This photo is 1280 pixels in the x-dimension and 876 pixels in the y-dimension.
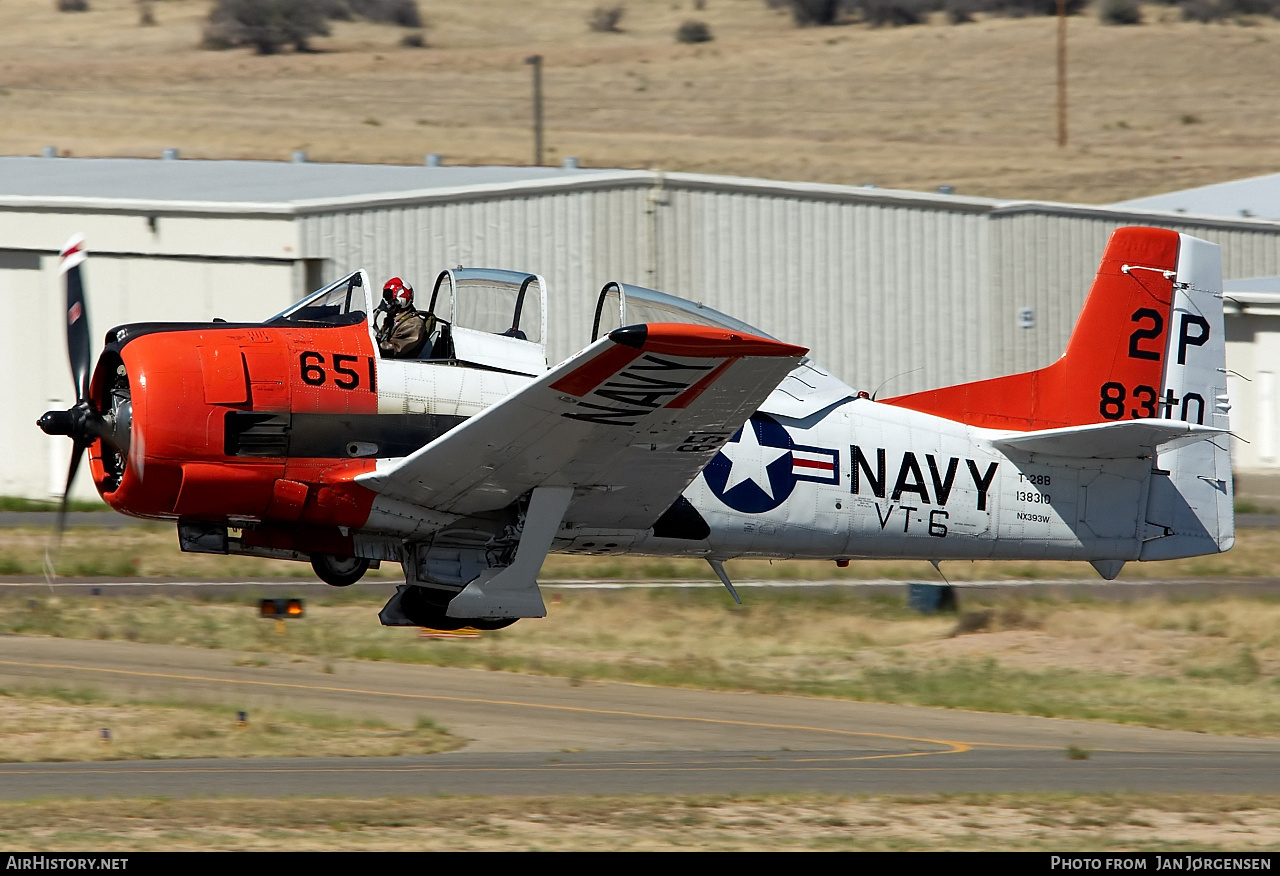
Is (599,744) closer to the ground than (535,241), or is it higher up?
closer to the ground

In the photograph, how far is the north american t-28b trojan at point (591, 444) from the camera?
35.4 feet

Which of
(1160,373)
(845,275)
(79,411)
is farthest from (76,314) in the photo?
(845,275)

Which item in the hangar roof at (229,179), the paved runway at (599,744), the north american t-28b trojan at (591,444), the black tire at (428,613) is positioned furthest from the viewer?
the hangar roof at (229,179)

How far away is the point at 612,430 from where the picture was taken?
427 inches

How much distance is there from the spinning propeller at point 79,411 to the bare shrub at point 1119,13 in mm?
82201

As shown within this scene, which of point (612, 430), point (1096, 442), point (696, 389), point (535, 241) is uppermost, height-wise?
point (696, 389)

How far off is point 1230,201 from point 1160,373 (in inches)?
1341

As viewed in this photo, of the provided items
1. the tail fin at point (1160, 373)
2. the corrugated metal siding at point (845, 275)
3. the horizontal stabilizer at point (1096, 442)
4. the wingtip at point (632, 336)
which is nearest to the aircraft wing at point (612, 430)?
the wingtip at point (632, 336)

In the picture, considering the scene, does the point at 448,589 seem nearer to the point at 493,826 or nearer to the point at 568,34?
the point at 493,826

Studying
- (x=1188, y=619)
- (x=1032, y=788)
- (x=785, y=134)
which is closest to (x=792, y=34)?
(x=785, y=134)

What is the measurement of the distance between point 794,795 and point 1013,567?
1473cm

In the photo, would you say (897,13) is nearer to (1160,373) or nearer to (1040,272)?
(1040,272)

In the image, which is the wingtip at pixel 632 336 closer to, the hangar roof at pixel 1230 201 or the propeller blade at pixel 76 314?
the propeller blade at pixel 76 314

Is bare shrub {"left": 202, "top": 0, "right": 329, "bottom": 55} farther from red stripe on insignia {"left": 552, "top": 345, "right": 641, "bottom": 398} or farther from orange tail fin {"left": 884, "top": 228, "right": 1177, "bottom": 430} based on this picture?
red stripe on insignia {"left": 552, "top": 345, "right": 641, "bottom": 398}
